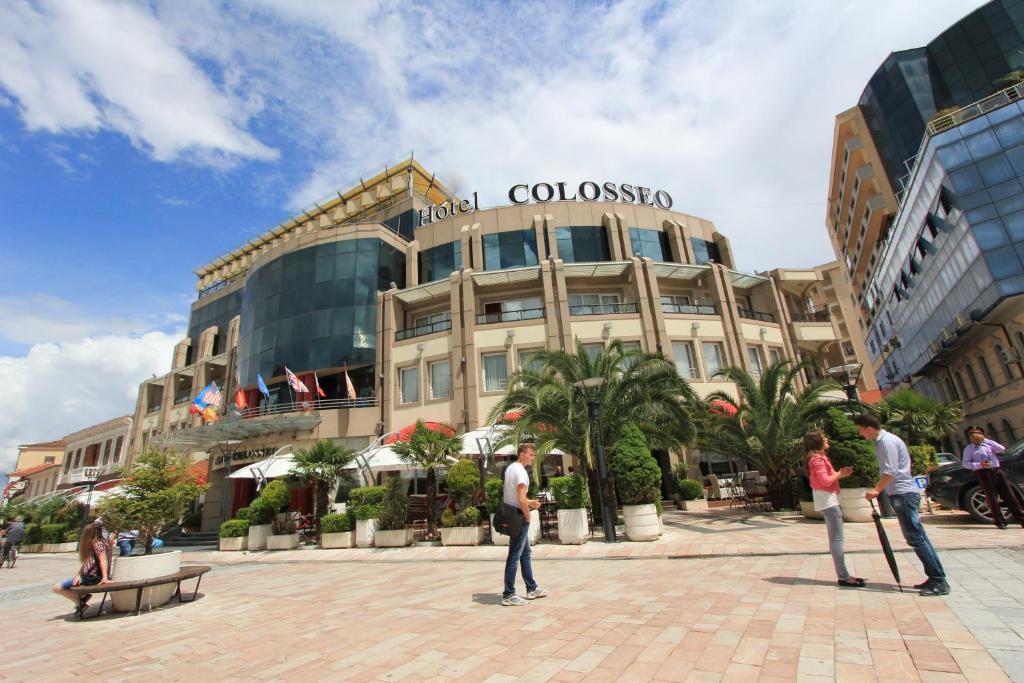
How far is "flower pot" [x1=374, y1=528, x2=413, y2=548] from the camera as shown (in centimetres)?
1456

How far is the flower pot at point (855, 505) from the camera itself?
36.6 feet

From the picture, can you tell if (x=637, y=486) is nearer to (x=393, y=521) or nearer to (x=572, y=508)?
(x=572, y=508)

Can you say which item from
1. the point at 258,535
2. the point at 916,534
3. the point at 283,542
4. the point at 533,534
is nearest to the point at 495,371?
the point at 283,542

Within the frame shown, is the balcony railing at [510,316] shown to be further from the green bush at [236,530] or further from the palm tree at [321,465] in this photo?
the green bush at [236,530]

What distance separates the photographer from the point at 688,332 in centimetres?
2486

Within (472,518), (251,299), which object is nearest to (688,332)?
(472,518)

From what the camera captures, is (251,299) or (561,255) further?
(251,299)

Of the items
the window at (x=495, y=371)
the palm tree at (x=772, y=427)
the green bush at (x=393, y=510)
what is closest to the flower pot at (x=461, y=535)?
the green bush at (x=393, y=510)

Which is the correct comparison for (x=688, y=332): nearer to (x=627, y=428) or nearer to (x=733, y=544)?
(x=627, y=428)

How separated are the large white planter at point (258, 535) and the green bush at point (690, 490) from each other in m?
15.3

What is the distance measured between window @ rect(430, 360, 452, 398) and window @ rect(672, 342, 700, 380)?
11345 millimetres

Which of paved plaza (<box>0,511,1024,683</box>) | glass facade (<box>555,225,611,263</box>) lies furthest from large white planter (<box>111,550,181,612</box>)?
glass facade (<box>555,225,611,263</box>)

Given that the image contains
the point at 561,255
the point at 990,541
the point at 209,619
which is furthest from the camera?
the point at 561,255

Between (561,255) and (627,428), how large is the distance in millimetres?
16598
